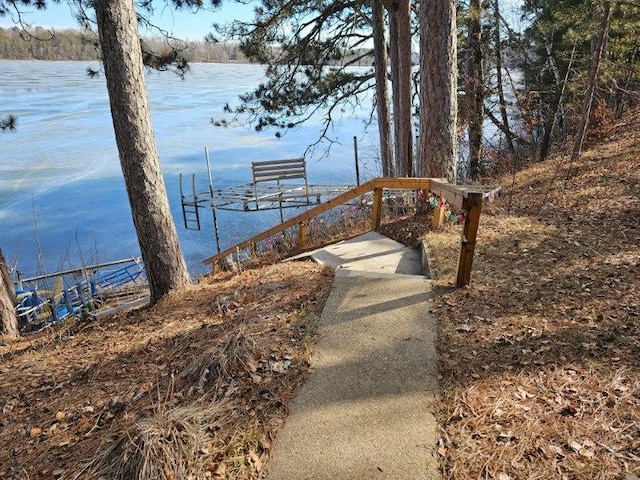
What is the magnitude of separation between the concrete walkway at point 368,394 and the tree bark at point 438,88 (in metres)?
2.39

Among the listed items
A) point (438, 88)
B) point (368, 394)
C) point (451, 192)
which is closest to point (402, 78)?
point (438, 88)

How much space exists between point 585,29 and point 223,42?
26.6ft

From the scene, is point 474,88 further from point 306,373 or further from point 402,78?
point 306,373

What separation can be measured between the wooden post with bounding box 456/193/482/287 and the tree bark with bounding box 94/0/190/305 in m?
3.82

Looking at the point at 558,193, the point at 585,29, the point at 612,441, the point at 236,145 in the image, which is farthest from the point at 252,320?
the point at 236,145

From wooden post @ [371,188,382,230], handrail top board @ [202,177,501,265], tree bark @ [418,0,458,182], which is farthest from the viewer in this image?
wooden post @ [371,188,382,230]

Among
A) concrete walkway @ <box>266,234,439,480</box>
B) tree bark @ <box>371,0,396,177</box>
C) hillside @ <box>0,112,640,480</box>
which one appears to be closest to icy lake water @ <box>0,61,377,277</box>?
tree bark @ <box>371,0,396,177</box>

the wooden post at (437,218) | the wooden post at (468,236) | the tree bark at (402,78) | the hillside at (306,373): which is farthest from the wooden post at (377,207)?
the tree bark at (402,78)

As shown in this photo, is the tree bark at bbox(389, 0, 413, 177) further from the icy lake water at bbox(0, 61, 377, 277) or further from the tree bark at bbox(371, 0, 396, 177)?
the icy lake water at bbox(0, 61, 377, 277)

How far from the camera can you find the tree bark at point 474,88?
11.0 metres

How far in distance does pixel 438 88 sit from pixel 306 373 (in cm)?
444

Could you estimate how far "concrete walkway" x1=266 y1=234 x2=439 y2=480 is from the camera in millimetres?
2283

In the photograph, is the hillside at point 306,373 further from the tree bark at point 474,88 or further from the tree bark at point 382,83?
the tree bark at point 474,88

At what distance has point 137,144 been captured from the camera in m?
5.34
